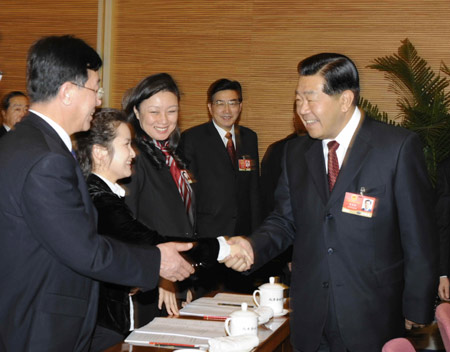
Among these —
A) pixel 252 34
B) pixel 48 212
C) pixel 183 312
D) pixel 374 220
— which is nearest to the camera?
pixel 48 212

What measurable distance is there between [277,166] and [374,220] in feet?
9.43

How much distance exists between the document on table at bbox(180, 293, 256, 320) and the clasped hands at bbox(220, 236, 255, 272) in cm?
19

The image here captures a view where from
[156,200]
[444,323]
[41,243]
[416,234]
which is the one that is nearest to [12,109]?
[156,200]

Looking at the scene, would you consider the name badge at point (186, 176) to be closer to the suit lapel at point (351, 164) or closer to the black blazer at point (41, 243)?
the suit lapel at point (351, 164)

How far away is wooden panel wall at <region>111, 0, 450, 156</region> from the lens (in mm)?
5758

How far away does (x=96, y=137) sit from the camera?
2.78 metres

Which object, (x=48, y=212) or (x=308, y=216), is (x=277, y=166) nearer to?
(x=308, y=216)

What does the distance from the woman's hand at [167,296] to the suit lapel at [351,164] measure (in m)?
1.02

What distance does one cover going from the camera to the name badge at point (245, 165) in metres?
5.10

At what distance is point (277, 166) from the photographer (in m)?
5.28

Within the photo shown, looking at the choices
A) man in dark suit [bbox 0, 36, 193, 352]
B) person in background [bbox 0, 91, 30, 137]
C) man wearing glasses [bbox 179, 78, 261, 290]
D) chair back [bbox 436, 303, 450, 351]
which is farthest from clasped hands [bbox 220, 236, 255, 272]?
person in background [bbox 0, 91, 30, 137]

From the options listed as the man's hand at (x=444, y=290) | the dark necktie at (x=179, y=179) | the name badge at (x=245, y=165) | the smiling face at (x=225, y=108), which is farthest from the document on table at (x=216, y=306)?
the smiling face at (x=225, y=108)

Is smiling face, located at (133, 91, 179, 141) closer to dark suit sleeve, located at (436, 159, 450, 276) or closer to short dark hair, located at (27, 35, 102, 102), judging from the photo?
short dark hair, located at (27, 35, 102, 102)

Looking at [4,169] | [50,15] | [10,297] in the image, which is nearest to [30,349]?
[10,297]
